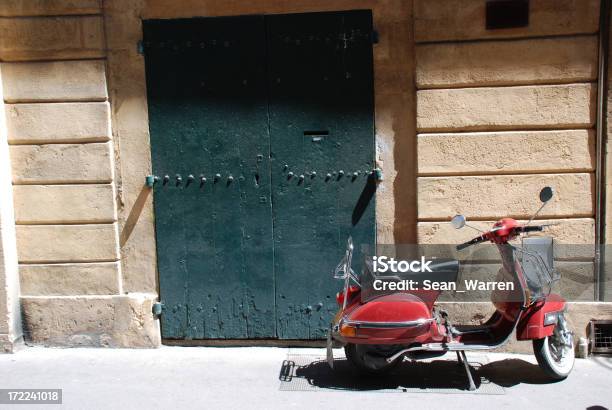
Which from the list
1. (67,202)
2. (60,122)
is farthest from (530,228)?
(60,122)

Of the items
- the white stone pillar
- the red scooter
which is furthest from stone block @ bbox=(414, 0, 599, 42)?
the white stone pillar

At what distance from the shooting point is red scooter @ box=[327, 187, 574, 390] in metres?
4.12

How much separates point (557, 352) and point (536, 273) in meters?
0.70

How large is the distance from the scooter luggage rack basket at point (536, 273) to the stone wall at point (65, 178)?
10.6 feet

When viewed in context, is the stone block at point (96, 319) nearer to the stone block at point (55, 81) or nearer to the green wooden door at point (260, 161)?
the green wooden door at point (260, 161)

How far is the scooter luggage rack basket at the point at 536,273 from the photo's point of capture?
14.0 ft

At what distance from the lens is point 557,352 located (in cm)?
445

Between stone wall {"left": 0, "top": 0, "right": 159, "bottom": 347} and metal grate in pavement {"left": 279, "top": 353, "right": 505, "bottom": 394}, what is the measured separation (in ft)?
4.89

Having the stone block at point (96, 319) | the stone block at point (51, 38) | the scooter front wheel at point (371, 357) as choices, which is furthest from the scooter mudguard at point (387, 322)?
the stone block at point (51, 38)

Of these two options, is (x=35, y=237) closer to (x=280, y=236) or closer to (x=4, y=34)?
(x=4, y=34)

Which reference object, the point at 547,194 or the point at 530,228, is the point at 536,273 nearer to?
the point at 530,228

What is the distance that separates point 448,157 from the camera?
494 centimetres

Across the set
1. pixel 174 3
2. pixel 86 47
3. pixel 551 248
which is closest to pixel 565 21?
pixel 551 248

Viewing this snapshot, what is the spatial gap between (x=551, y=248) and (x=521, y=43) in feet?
5.80
